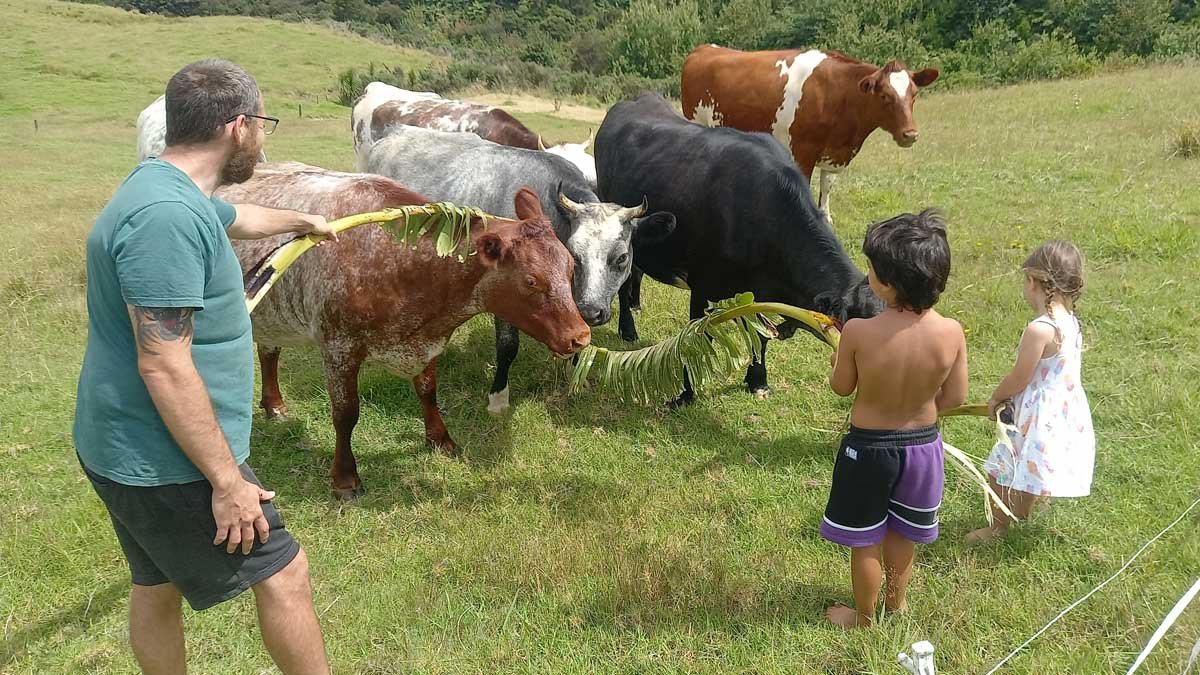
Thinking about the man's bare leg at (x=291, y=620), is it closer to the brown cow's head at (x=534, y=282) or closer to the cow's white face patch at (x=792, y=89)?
the brown cow's head at (x=534, y=282)

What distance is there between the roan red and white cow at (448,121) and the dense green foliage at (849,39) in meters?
21.5

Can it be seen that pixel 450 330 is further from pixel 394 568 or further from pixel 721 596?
pixel 721 596

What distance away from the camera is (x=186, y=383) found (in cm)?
215

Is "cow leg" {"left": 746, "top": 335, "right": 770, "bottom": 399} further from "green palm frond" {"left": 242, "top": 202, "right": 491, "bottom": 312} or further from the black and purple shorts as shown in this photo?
the black and purple shorts

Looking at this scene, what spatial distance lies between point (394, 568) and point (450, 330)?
4.44ft

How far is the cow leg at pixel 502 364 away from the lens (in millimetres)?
5691

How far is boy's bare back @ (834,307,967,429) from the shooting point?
2840 millimetres

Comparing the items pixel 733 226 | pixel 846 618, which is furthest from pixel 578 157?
pixel 846 618

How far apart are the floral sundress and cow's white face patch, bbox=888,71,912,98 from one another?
20.8ft

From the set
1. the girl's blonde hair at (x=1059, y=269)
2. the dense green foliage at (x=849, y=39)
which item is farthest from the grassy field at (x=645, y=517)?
the dense green foliage at (x=849, y=39)

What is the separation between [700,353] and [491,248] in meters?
1.21

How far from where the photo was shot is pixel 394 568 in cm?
396

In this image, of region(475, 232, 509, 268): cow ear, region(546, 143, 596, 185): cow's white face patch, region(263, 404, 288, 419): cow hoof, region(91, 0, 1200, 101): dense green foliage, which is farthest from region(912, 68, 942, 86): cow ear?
region(91, 0, 1200, 101): dense green foliage

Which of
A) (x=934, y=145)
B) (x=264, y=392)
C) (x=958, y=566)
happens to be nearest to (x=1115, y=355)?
(x=958, y=566)
